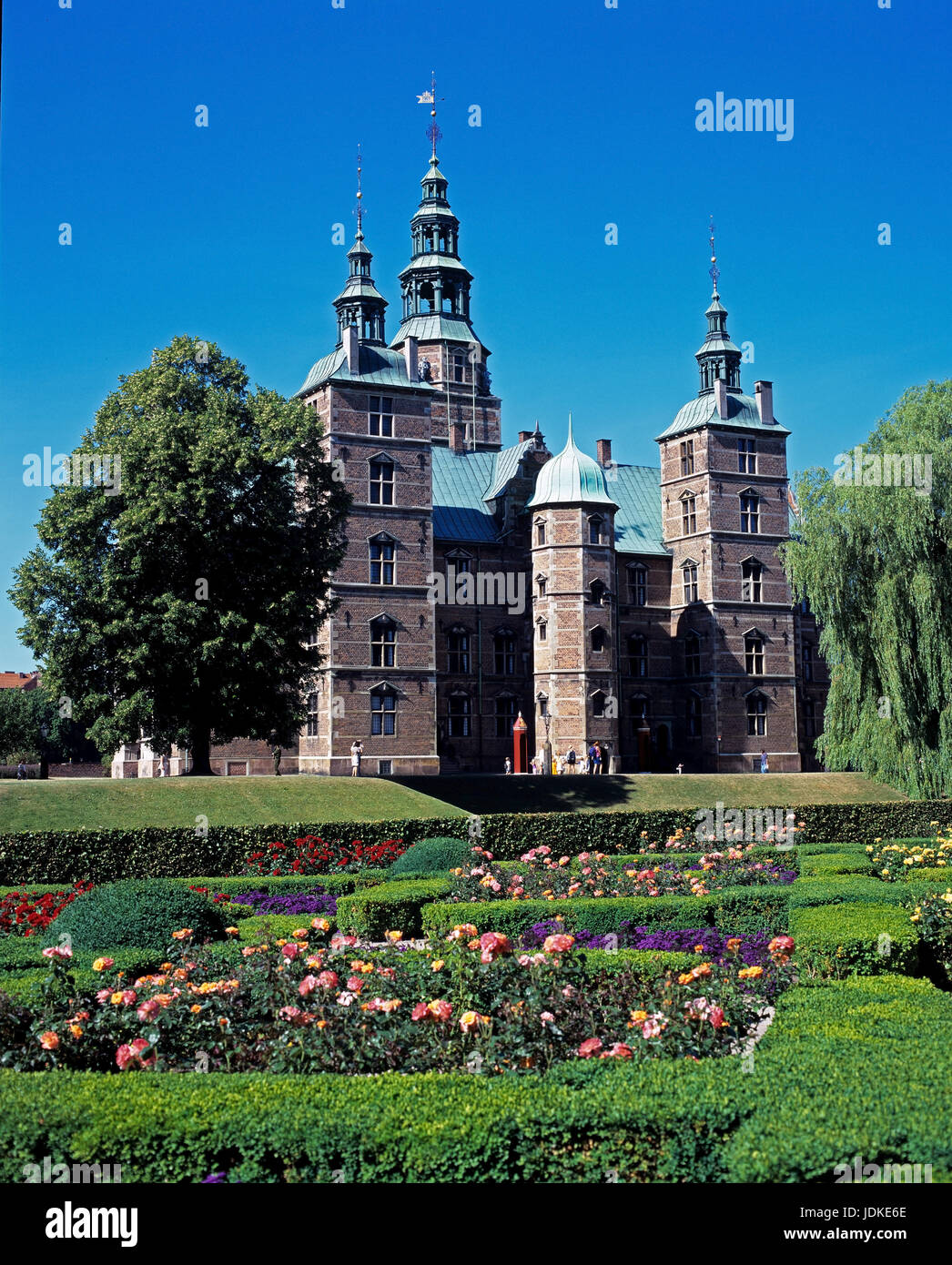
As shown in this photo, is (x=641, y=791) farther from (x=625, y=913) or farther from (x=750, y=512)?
(x=750, y=512)

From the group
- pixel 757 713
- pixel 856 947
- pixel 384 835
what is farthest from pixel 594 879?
pixel 757 713

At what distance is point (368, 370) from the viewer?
160 feet

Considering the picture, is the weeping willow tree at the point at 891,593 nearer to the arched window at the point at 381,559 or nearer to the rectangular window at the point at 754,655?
the arched window at the point at 381,559

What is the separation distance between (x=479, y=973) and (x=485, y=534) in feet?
159

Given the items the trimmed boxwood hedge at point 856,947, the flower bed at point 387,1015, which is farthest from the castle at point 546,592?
the flower bed at point 387,1015

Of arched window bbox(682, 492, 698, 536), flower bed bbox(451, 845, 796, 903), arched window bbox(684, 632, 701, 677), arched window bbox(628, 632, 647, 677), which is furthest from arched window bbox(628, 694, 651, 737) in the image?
flower bed bbox(451, 845, 796, 903)

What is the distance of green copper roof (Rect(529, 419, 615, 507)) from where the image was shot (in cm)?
Result: 5391

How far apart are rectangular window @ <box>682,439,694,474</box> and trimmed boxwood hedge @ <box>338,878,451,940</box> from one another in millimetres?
46388

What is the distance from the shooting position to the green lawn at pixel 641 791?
1286 inches

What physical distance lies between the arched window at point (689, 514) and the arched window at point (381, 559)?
1823 centimetres

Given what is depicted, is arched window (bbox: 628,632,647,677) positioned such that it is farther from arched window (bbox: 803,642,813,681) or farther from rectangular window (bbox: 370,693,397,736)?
rectangular window (bbox: 370,693,397,736)

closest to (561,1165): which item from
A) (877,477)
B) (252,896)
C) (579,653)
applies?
(252,896)

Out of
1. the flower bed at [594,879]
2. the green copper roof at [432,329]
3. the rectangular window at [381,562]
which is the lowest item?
the flower bed at [594,879]

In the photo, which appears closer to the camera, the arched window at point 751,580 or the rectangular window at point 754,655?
the rectangular window at point 754,655
